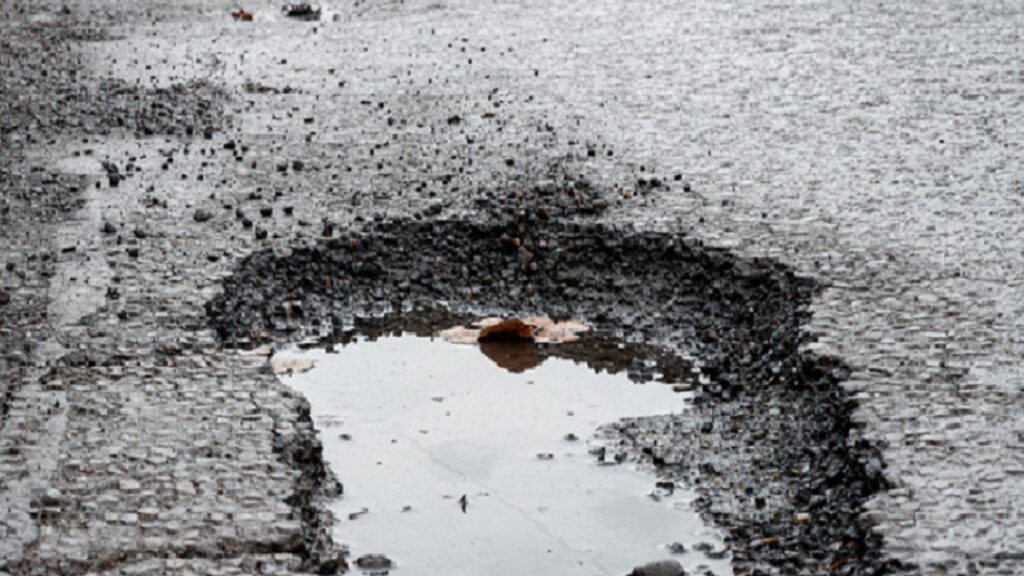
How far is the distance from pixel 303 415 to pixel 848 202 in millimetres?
3056

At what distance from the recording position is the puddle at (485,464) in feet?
14.5

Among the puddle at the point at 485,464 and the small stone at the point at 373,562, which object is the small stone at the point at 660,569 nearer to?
the puddle at the point at 485,464

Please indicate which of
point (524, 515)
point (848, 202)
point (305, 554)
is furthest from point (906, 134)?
point (305, 554)

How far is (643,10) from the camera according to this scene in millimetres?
10953

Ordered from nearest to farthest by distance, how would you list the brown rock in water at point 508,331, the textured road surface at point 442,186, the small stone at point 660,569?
the small stone at point 660,569 → the textured road surface at point 442,186 → the brown rock in water at point 508,331

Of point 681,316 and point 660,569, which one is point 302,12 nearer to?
point 681,316

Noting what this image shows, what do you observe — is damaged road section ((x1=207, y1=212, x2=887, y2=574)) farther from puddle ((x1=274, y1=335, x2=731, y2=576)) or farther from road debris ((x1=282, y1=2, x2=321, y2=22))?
road debris ((x1=282, y1=2, x2=321, y2=22))

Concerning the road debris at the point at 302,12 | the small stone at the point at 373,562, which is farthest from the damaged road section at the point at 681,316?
the road debris at the point at 302,12

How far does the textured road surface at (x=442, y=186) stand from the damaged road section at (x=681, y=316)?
145 mm

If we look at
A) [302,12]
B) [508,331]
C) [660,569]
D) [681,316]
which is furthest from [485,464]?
[302,12]

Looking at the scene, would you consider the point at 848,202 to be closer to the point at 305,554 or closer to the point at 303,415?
the point at 303,415

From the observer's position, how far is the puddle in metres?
4.43

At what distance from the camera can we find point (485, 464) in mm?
4992

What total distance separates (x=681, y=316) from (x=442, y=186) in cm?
165
